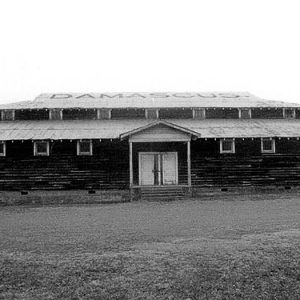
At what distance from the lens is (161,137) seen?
24844 mm

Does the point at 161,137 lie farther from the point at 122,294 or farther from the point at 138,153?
the point at 122,294

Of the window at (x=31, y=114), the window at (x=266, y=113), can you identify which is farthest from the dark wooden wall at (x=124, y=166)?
the window at (x=31, y=114)

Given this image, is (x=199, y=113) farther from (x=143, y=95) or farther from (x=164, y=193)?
(x=164, y=193)

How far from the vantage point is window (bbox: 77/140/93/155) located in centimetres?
2633

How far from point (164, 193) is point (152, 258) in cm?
1563

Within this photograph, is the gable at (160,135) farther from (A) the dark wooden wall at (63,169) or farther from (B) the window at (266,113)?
(B) the window at (266,113)

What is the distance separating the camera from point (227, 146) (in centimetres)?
2719

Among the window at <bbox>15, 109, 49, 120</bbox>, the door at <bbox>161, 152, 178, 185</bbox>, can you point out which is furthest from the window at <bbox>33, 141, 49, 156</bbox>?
the door at <bbox>161, 152, 178, 185</bbox>

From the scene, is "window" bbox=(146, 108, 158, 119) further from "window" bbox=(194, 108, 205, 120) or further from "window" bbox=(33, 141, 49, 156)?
"window" bbox=(33, 141, 49, 156)

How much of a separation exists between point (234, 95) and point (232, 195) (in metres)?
12.6

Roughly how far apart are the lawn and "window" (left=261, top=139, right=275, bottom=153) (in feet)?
39.8

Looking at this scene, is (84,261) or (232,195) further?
(232,195)

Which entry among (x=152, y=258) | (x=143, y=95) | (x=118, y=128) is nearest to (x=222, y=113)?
(x=143, y=95)

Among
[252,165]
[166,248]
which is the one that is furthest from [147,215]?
[252,165]
